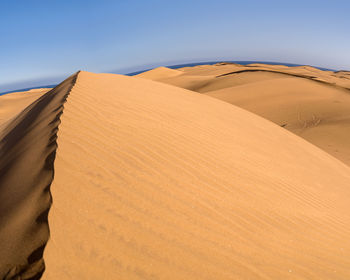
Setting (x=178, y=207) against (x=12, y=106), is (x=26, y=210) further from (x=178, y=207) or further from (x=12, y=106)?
(x=12, y=106)

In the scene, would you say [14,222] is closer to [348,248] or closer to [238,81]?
[348,248]

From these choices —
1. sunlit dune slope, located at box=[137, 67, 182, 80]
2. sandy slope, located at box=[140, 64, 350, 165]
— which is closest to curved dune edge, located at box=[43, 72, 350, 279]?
sandy slope, located at box=[140, 64, 350, 165]

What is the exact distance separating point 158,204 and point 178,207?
0.62 feet

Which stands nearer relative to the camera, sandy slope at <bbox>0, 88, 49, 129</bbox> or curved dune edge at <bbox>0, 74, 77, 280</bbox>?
curved dune edge at <bbox>0, 74, 77, 280</bbox>

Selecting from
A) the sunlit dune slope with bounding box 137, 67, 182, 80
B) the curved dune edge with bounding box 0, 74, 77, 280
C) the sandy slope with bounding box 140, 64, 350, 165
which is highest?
the sunlit dune slope with bounding box 137, 67, 182, 80

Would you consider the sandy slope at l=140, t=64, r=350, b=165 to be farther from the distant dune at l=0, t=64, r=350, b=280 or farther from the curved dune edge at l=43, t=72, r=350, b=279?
the curved dune edge at l=43, t=72, r=350, b=279

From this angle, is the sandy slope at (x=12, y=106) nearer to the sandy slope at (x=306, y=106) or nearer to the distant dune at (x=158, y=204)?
the distant dune at (x=158, y=204)

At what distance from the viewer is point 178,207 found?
230 cm

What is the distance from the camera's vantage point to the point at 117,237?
182 centimetres

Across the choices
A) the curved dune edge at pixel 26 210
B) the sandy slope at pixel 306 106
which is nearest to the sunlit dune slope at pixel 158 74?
the sandy slope at pixel 306 106

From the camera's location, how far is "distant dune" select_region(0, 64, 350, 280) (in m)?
1.71

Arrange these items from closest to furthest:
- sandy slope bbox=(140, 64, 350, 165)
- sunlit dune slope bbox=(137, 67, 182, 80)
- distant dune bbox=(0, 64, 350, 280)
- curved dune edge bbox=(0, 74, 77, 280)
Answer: curved dune edge bbox=(0, 74, 77, 280) → distant dune bbox=(0, 64, 350, 280) → sandy slope bbox=(140, 64, 350, 165) → sunlit dune slope bbox=(137, 67, 182, 80)

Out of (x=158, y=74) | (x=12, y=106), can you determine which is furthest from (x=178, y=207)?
(x=158, y=74)

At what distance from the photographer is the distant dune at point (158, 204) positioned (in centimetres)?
171
